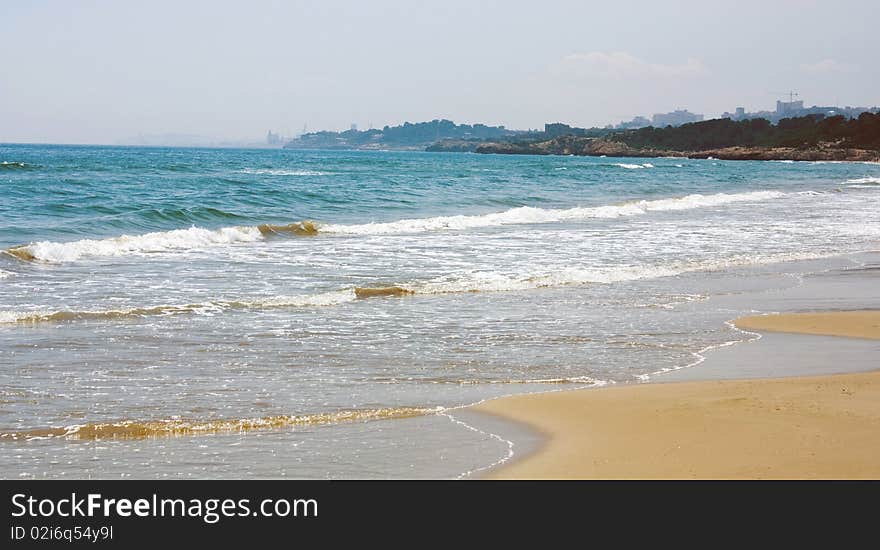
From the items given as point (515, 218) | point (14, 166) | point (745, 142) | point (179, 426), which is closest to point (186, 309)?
point (179, 426)

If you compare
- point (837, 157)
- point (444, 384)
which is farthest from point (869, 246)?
point (837, 157)

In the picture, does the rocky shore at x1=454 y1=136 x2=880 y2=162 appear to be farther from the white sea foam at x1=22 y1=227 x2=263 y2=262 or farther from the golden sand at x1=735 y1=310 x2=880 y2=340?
the golden sand at x1=735 y1=310 x2=880 y2=340

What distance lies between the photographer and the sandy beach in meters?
5.55

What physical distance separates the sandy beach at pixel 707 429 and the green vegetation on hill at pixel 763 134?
5092 inches

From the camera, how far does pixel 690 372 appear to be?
28.1 feet

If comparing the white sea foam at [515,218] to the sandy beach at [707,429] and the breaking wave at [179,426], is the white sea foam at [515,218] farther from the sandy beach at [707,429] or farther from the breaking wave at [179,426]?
the breaking wave at [179,426]

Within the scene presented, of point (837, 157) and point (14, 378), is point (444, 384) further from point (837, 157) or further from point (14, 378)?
point (837, 157)

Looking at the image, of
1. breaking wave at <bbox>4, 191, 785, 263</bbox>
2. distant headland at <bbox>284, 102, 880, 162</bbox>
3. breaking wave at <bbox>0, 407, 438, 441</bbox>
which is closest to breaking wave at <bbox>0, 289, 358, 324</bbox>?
breaking wave at <bbox>0, 407, 438, 441</bbox>

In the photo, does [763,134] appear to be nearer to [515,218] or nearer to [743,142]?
[743,142]

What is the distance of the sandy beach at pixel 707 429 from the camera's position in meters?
5.55

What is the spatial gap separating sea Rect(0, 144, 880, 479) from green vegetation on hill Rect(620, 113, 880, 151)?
114 metres

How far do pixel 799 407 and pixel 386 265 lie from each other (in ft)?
31.8

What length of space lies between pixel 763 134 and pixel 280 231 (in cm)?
14288

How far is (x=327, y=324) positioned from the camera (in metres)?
10.6
